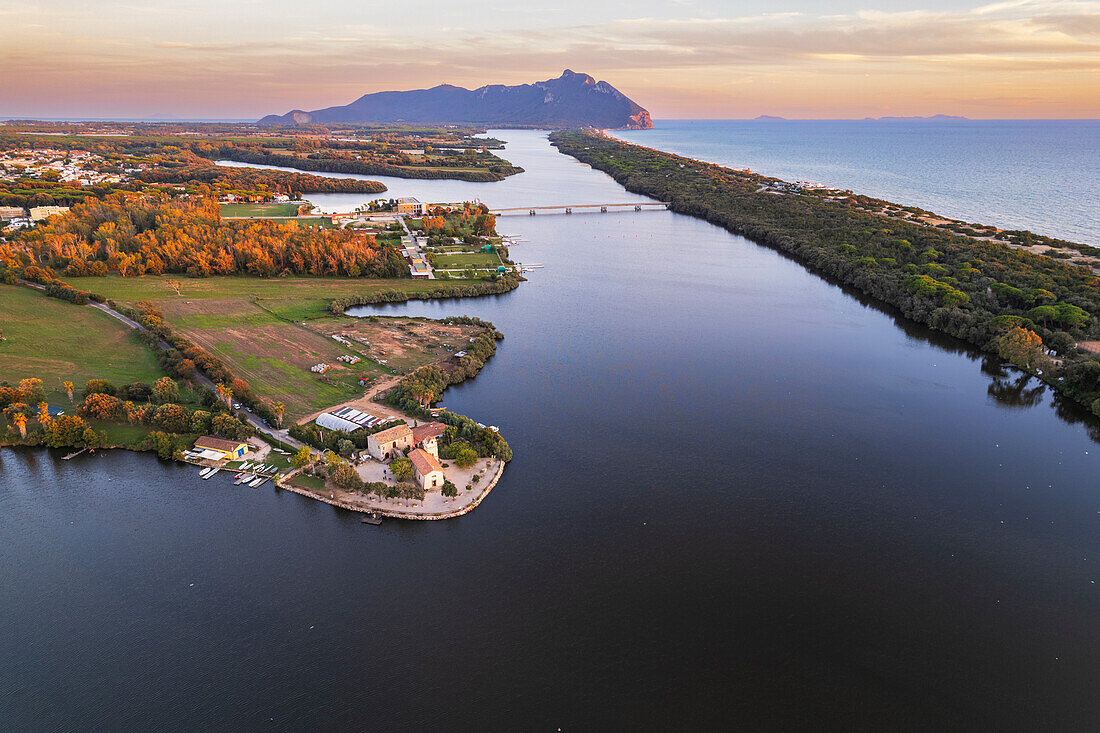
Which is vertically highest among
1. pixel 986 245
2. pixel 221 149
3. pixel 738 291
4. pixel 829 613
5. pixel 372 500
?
pixel 221 149

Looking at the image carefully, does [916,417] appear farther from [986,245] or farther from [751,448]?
[986,245]

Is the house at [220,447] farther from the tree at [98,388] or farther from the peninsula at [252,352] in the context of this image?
the tree at [98,388]

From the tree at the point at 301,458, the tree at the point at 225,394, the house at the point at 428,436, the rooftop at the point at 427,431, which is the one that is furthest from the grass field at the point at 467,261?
the tree at the point at 301,458

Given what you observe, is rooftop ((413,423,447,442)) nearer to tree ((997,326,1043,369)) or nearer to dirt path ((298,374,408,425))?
dirt path ((298,374,408,425))

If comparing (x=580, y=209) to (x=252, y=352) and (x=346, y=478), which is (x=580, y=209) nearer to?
(x=252, y=352)

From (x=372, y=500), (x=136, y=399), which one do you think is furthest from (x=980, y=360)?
(x=136, y=399)

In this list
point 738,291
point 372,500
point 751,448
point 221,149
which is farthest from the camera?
point 221,149

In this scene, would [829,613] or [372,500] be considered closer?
[829,613]
